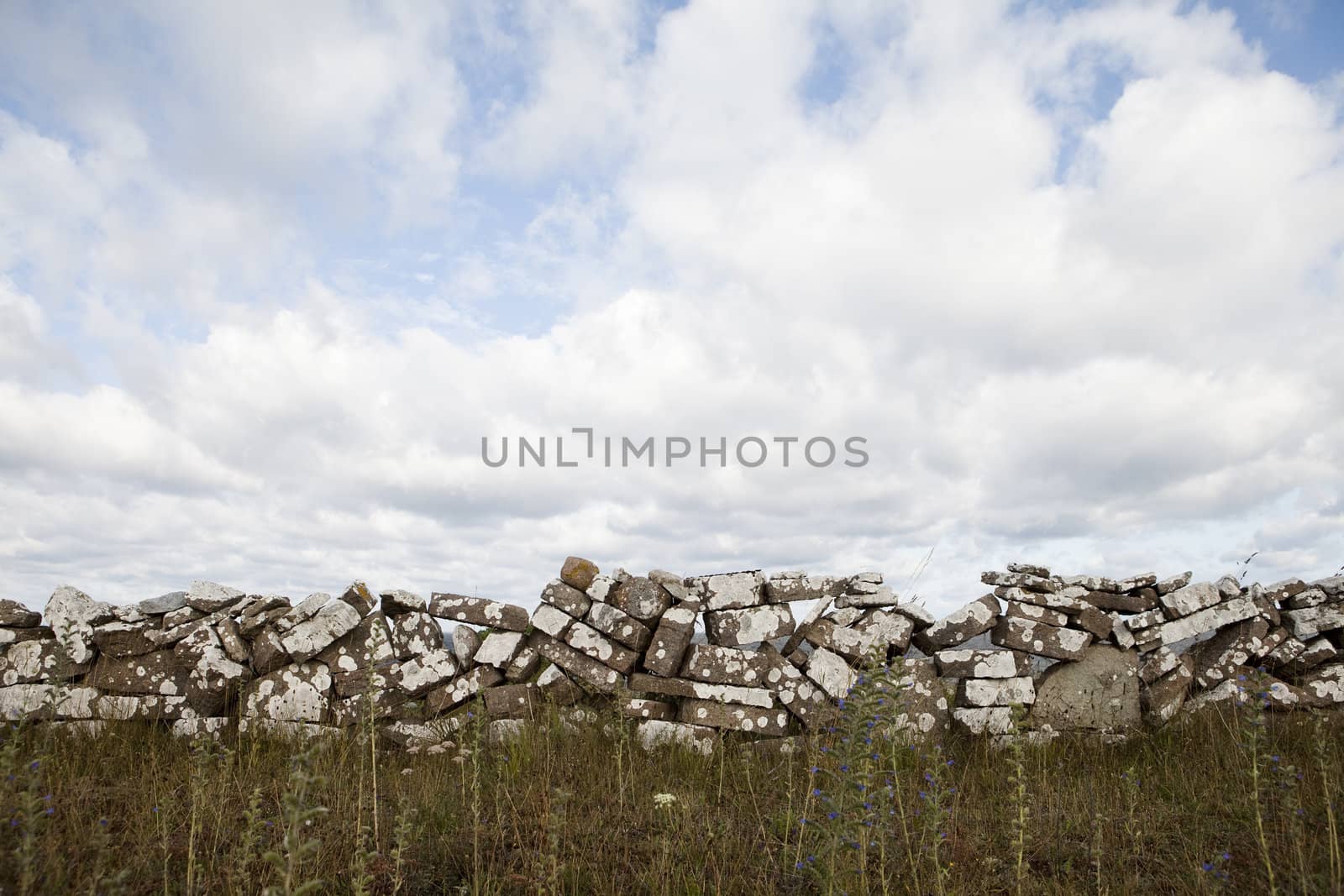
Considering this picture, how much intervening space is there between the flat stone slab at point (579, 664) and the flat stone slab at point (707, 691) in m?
0.25

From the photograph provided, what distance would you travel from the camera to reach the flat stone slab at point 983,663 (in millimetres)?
8070

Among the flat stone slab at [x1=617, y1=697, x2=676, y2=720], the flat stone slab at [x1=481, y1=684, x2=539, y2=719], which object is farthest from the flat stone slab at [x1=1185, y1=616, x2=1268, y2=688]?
the flat stone slab at [x1=481, y1=684, x2=539, y2=719]

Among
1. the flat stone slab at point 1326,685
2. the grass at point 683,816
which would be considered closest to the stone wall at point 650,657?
the flat stone slab at point 1326,685

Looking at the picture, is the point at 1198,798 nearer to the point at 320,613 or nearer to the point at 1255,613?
the point at 1255,613

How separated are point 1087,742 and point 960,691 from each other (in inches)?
48.0

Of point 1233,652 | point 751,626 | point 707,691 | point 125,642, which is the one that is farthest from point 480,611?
point 1233,652

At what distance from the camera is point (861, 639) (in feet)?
26.1

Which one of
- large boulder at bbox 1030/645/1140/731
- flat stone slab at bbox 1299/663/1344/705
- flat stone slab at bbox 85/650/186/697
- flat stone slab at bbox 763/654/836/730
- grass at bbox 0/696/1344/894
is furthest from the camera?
flat stone slab at bbox 1299/663/1344/705

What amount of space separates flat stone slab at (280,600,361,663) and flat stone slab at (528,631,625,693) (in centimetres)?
191

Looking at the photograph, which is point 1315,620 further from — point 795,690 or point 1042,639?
point 795,690

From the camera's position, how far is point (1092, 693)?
819cm

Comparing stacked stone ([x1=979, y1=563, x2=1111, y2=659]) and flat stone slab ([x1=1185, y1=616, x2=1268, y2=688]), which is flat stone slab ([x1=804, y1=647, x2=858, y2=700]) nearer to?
stacked stone ([x1=979, y1=563, x2=1111, y2=659])

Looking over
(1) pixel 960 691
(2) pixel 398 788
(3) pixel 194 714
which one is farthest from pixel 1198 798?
(3) pixel 194 714

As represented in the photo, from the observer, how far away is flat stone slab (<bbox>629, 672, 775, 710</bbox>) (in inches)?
307
